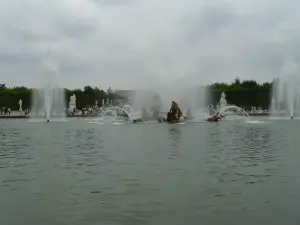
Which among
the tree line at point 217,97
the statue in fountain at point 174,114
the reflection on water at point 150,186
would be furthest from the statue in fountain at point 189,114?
the tree line at point 217,97

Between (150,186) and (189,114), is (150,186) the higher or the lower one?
the lower one

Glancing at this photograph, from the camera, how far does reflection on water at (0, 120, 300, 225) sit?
8227 mm

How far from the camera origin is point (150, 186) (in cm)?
1051

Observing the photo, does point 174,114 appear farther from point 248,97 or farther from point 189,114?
point 248,97

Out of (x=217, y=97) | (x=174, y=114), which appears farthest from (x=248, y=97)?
(x=174, y=114)

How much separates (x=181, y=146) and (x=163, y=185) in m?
8.16

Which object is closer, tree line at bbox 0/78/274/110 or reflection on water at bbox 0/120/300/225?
reflection on water at bbox 0/120/300/225

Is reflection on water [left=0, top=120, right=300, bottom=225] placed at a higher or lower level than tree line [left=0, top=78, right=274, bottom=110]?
lower

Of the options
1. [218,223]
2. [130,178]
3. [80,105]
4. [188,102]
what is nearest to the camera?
[218,223]

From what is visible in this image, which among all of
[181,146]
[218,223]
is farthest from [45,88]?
[218,223]

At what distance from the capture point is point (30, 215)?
27.3ft

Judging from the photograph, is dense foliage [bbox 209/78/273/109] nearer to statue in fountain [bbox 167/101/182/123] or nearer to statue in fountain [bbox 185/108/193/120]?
statue in fountain [bbox 185/108/193/120]

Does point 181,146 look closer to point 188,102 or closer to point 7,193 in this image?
point 7,193

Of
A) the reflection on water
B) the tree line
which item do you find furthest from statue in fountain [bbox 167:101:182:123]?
the tree line
